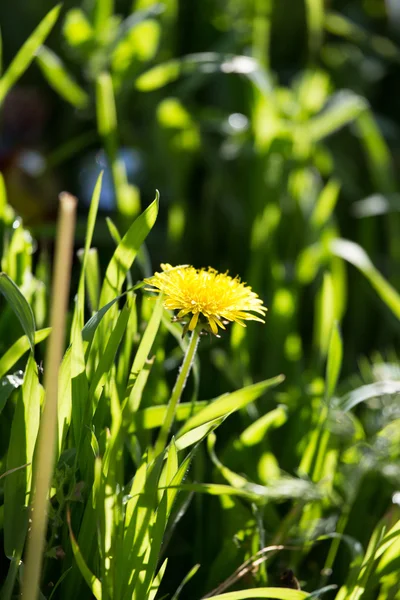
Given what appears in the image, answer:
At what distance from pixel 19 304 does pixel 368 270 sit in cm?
39

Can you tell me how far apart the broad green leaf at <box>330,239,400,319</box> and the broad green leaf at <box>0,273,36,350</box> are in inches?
14.5

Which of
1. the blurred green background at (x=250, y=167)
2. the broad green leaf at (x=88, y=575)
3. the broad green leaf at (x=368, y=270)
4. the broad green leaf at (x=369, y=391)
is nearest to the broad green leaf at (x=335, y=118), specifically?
the blurred green background at (x=250, y=167)

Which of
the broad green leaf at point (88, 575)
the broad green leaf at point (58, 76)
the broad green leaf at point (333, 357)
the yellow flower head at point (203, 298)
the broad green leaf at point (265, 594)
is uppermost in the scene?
the broad green leaf at point (58, 76)

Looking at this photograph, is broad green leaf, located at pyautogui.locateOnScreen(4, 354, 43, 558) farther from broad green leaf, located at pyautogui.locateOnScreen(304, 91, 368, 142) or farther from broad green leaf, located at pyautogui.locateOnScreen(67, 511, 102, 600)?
broad green leaf, located at pyautogui.locateOnScreen(304, 91, 368, 142)

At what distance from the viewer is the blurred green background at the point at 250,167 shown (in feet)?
2.14

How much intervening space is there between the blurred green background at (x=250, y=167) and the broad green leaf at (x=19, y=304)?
6.3 inches

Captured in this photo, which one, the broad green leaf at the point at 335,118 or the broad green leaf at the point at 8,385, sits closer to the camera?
the broad green leaf at the point at 8,385

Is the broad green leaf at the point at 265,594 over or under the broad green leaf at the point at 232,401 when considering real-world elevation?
under

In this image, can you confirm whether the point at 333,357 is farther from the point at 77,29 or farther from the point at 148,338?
the point at 77,29

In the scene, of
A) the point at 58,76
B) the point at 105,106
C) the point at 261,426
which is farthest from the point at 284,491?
the point at 58,76

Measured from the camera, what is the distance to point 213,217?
0.97m

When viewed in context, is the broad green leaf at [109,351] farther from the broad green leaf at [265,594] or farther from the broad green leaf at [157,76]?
the broad green leaf at [157,76]

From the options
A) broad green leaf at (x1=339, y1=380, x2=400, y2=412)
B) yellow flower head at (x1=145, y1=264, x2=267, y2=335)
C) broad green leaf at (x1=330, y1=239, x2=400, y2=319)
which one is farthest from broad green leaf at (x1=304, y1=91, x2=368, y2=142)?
yellow flower head at (x1=145, y1=264, x2=267, y2=335)

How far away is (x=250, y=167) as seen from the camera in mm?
882
